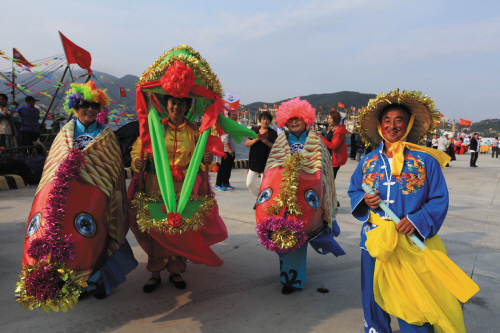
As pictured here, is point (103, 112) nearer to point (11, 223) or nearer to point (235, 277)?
point (235, 277)

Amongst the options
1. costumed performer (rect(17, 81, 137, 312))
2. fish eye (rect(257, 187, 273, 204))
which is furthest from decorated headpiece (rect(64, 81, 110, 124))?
fish eye (rect(257, 187, 273, 204))

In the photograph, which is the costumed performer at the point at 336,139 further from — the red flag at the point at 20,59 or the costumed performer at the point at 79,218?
the red flag at the point at 20,59

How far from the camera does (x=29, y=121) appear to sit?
922 centimetres

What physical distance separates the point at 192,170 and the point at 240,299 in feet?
4.14

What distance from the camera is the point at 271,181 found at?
10.5 ft

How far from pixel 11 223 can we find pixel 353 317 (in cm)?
502

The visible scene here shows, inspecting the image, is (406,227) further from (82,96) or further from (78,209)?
(82,96)

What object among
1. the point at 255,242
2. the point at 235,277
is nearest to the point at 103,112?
the point at 235,277

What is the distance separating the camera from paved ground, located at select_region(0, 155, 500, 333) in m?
2.60

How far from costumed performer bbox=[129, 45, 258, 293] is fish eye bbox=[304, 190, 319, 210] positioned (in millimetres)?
854

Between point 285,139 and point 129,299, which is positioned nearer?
point 129,299

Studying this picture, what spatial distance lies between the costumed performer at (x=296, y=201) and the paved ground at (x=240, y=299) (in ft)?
1.10

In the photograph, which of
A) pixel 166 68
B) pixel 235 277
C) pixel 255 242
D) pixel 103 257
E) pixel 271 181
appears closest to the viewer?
pixel 103 257

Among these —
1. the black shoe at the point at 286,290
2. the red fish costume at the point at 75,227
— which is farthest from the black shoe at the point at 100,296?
the black shoe at the point at 286,290
